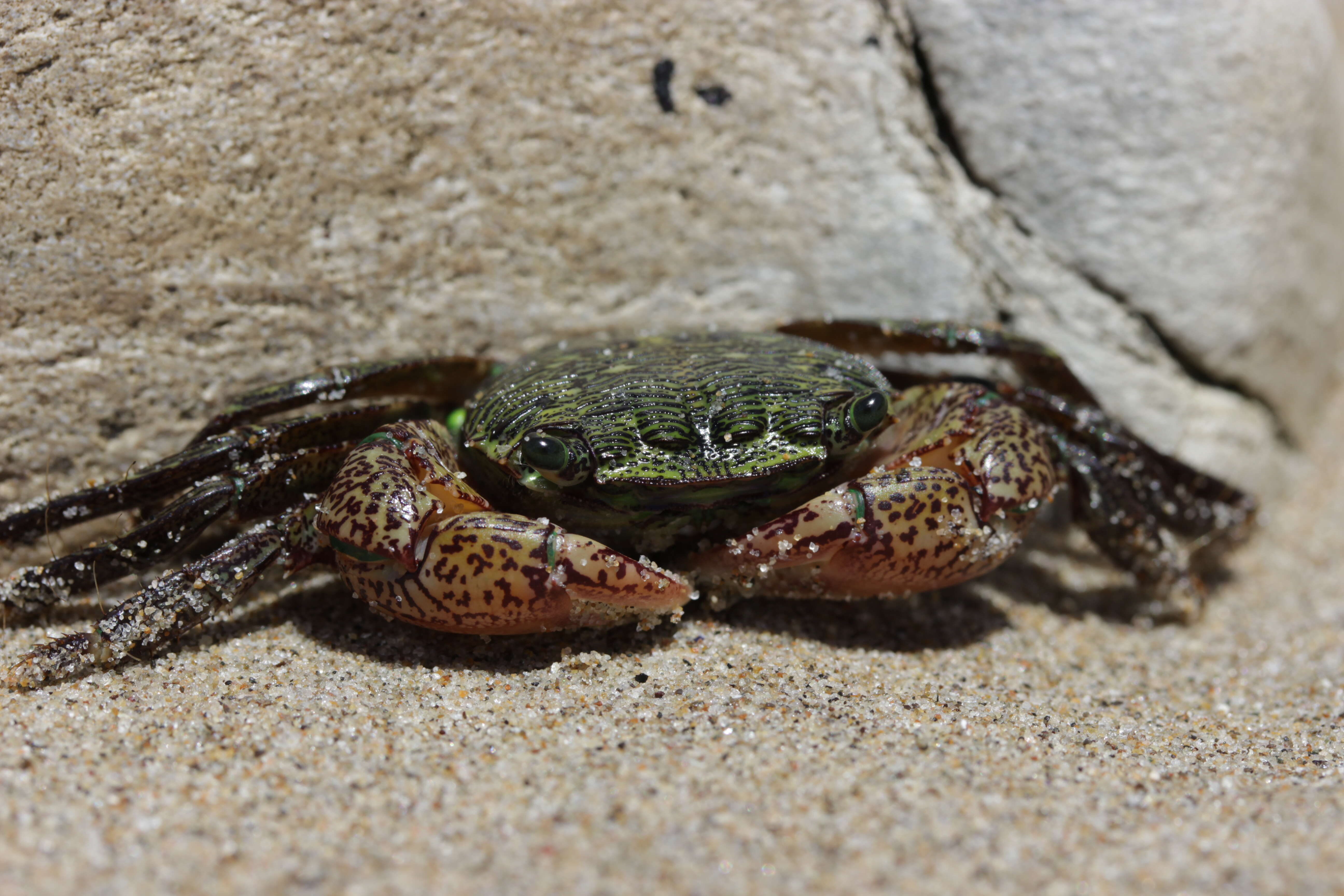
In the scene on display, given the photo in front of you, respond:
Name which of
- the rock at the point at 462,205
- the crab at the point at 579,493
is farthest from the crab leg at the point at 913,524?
the rock at the point at 462,205

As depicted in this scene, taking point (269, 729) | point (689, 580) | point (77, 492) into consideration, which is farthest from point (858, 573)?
point (77, 492)

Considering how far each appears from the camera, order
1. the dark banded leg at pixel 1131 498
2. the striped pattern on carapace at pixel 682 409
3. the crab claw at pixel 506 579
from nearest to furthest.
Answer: the crab claw at pixel 506 579 < the striped pattern on carapace at pixel 682 409 < the dark banded leg at pixel 1131 498

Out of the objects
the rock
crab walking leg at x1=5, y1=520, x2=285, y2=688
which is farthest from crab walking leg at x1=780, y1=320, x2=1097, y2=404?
crab walking leg at x1=5, y1=520, x2=285, y2=688

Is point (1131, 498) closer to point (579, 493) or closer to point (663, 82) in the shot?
point (579, 493)

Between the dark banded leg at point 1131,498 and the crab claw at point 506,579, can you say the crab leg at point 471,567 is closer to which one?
the crab claw at point 506,579

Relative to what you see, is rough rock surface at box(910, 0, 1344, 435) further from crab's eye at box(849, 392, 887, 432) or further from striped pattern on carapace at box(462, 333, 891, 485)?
crab's eye at box(849, 392, 887, 432)

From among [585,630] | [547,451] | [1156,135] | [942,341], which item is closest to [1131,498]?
[942,341]
